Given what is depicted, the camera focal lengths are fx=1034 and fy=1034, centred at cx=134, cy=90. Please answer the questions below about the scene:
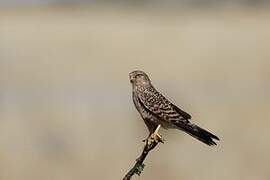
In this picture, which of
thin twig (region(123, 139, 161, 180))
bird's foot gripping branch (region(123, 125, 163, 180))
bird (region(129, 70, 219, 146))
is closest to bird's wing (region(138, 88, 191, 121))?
bird (region(129, 70, 219, 146))

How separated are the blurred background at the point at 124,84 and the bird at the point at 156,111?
3.29m

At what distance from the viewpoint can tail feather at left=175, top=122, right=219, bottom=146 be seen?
3.13 meters

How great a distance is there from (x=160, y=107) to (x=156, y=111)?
0.07 m

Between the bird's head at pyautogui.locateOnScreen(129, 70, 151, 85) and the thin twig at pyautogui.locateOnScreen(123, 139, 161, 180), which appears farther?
the bird's head at pyautogui.locateOnScreen(129, 70, 151, 85)

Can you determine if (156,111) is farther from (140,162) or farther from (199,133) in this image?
(140,162)

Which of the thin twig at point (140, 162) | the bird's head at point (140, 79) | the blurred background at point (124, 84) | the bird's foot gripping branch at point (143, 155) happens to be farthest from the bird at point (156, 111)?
the blurred background at point (124, 84)

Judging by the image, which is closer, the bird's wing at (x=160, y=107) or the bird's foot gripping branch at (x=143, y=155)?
the bird's foot gripping branch at (x=143, y=155)

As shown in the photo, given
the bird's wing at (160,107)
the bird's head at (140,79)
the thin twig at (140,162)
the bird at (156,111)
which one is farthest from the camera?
the bird's head at (140,79)

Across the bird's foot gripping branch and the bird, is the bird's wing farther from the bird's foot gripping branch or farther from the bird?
the bird's foot gripping branch

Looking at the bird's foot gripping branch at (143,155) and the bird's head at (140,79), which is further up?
the bird's head at (140,79)

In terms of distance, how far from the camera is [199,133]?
3.18 meters

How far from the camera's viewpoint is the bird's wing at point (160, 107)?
11.2 ft

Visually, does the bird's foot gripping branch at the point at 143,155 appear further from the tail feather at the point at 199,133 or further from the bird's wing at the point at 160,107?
the bird's wing at the point at 160,107

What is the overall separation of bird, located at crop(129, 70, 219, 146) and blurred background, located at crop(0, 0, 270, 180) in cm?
329
